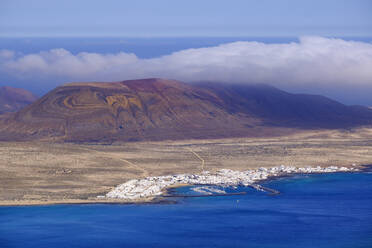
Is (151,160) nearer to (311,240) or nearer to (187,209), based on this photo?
(187,209)

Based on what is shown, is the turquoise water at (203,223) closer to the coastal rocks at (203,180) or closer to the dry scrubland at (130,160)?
the coastal rocks at (203,180)

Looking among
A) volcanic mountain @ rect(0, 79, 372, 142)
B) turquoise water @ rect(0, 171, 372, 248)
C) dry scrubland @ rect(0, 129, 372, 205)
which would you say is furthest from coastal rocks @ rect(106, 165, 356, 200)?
volcanic mountain @ rect(0, 79, 372, 142)

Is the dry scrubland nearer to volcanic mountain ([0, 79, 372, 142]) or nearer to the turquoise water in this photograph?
the turquoise water

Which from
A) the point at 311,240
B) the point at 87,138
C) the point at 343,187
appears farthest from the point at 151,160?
the point at 311,240

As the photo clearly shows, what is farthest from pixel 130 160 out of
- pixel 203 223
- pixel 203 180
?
pixel 203 223

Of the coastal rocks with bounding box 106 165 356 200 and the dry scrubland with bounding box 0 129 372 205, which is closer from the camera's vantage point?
the coastal rocks with bounding box 106 165 356 200
